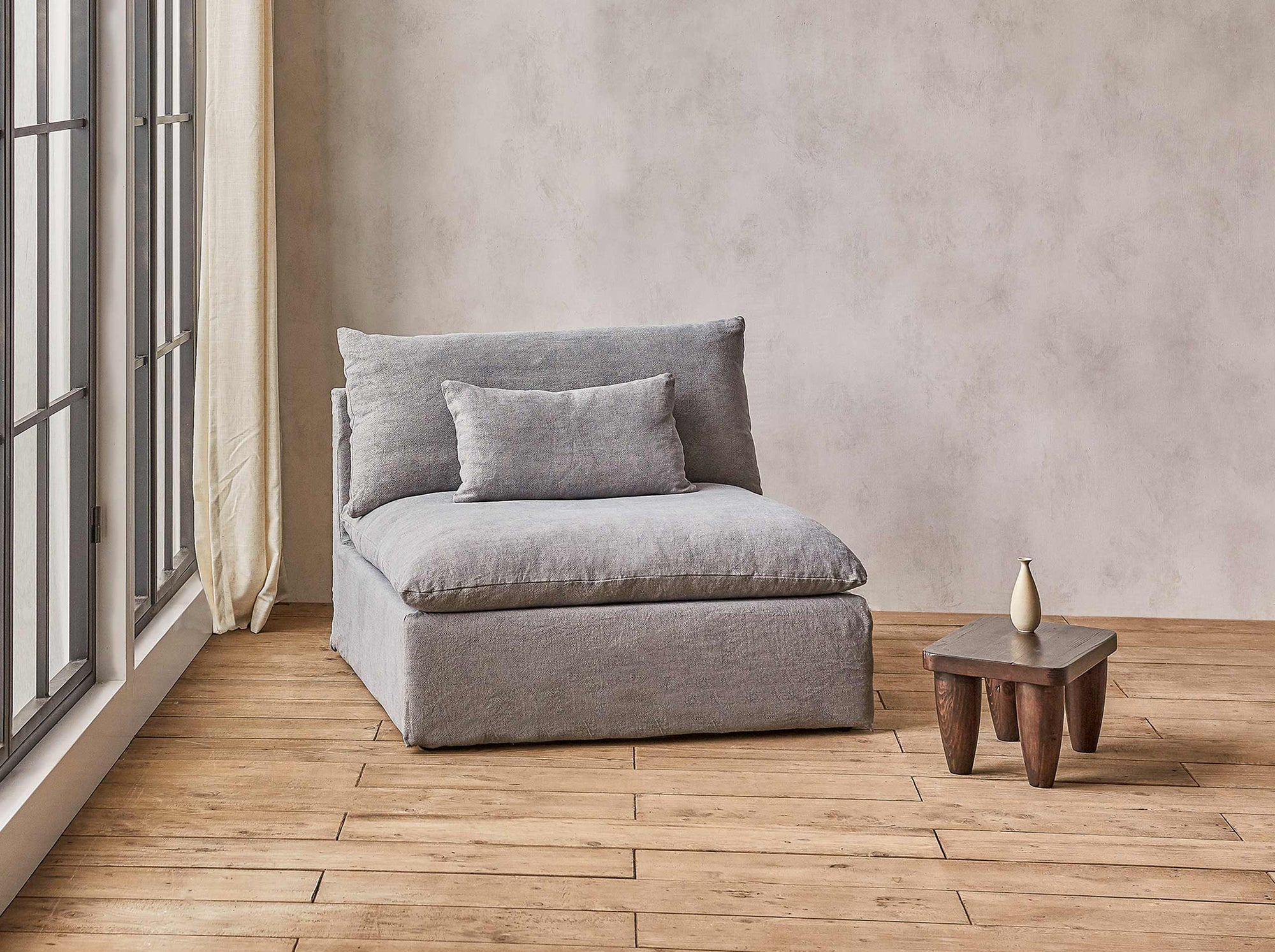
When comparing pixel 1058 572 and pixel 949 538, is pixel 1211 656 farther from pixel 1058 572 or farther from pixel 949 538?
pixel 949 538

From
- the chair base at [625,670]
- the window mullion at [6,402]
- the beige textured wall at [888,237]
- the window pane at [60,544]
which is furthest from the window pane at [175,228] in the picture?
the window mullion at [6,402]

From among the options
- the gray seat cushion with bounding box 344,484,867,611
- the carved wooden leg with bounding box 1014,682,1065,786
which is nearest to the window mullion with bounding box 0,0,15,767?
the gray seat cushion with bounding box 344,484,867,611

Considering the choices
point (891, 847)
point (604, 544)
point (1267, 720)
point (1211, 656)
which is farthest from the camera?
point (1211, 656)

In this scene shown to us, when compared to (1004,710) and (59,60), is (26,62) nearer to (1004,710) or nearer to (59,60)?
(59,60)

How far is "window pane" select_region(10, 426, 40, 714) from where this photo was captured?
246cm

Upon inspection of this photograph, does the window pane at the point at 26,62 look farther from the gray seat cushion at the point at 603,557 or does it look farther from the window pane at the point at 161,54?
the gray seat cushion at the point at 603,557

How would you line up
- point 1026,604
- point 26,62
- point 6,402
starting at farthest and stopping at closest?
point 1026,604
point 26,62
point 6,402

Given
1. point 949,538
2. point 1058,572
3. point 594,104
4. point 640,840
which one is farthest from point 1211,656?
point 594,104

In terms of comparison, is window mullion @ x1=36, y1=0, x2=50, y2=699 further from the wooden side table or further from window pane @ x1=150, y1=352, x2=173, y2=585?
the wooden side table

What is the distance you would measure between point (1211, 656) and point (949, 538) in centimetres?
83

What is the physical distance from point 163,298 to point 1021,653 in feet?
7.87

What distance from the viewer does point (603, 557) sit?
111 inches

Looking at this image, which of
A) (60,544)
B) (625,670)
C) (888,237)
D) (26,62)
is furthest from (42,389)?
(888,237)

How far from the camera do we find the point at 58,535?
2652 millimetres
